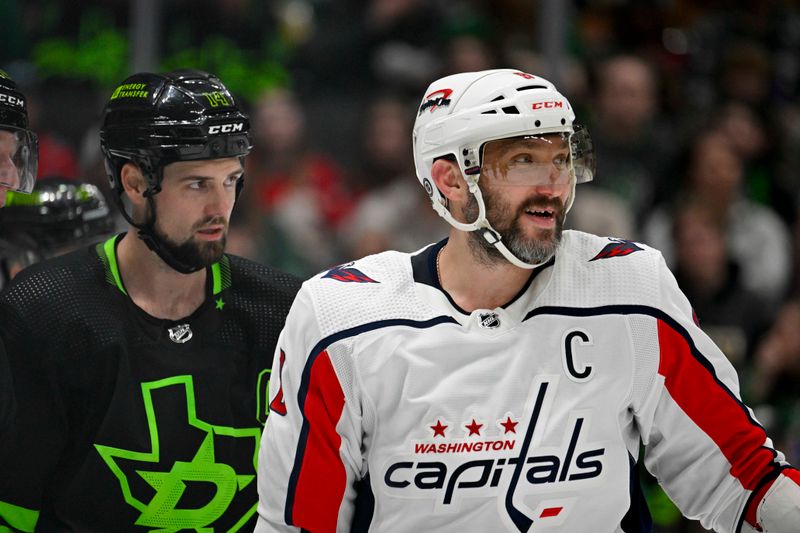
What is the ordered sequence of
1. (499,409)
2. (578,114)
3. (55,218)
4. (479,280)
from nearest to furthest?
(499,409) < (479,280) < (55,218) < (578,114)

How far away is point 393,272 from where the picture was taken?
2352 mm

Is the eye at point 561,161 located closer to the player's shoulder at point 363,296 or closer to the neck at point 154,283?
the player's shoulder at point 363,296

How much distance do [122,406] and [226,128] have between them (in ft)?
1.95

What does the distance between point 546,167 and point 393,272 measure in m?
0.35

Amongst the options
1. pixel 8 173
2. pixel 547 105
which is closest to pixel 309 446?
pixel 547 105

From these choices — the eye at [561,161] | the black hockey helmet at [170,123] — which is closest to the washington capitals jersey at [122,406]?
the black hockey helmet at [170,123]

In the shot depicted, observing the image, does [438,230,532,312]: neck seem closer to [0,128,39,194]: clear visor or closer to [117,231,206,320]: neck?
[117,231,206,320]: neck

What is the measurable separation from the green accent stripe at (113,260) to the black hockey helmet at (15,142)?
0.20m

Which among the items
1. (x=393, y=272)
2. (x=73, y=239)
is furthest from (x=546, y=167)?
(x=73, y=239)

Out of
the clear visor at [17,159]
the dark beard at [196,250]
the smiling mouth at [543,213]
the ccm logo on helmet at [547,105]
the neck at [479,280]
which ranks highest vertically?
the ccm logo on helmet at [547,105]

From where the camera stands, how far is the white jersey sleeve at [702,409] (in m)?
2.26

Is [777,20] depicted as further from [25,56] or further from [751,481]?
[751,481]

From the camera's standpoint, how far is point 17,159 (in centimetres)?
259

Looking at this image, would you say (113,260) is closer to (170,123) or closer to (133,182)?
(133,182)
